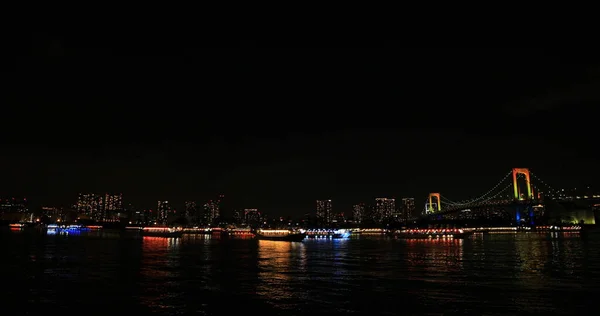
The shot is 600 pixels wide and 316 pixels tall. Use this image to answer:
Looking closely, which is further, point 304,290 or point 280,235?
point 280,235

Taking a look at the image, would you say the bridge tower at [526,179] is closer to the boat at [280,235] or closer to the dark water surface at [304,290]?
the boat at [280,235]

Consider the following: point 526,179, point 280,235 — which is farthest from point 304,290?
point 526,179

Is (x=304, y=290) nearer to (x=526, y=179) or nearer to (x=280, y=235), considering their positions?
(x=280, y=235)

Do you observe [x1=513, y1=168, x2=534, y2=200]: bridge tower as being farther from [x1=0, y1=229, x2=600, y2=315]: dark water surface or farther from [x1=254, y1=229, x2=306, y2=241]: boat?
[x1=0, y1=229, x2=600, y2=315]: dark water surface

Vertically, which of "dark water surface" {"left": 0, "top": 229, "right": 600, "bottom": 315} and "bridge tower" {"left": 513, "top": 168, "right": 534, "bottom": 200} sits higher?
"bridge tower" {"left": 513, "top": 168, "right": 534, "bottom": 200}

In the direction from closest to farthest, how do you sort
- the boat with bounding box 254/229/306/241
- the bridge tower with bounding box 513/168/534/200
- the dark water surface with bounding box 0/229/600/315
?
the dark water surface with bounding box 0/229/600/315 → the boat with bounding box 254/229/306/241 → the bridge tower with bounding box 513/168/534/200

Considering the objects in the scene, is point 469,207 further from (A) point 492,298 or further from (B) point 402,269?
(A) point 492,298

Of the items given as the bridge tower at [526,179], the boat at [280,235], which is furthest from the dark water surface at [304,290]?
the bridge tower at [526,179]

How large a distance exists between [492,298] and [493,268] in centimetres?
1289

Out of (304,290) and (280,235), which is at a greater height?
(280,235)

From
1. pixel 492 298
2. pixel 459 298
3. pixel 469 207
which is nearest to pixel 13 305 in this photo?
pixel 459 298

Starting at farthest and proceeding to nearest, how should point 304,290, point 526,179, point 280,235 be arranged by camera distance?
point 526,179, point 280,235, point 304,290

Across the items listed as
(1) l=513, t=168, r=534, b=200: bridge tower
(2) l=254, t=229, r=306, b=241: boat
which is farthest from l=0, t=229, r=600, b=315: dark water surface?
(1) l=513, t=168, r=534, b=200: bridge tower

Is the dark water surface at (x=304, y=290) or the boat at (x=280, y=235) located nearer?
the dark water surface at (x=304, y=290)
